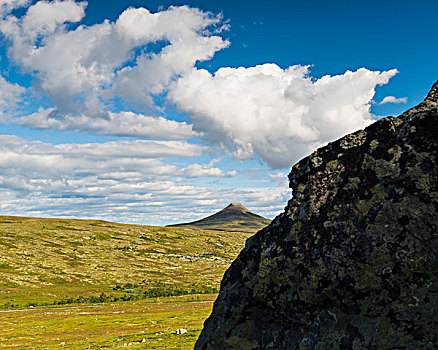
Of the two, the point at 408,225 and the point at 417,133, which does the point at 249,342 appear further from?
the point at 417,133

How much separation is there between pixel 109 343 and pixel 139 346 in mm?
8896

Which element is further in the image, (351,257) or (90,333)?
(90,333)

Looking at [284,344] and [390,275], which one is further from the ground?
[390,275]

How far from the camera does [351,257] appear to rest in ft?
28.9

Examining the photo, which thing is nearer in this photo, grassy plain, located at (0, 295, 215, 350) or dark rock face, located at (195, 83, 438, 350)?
dark rock face, located at (195, 83, 438, 350)

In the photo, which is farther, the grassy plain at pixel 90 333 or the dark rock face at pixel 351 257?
the grassy plain at pixel 90 333

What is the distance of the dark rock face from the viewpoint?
320 inches

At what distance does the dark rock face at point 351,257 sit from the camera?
8.12 meters

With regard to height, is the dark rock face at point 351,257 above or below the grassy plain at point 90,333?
above

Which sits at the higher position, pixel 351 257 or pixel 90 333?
pixel 351 257

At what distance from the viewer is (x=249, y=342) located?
9695mm

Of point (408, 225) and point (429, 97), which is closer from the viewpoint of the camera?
point (408, 225)

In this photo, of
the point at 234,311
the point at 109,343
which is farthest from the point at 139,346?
the point at 234,311

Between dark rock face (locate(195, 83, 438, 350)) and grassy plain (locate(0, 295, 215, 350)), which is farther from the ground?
dark rock face (locate(195, 83, 438, 350))
